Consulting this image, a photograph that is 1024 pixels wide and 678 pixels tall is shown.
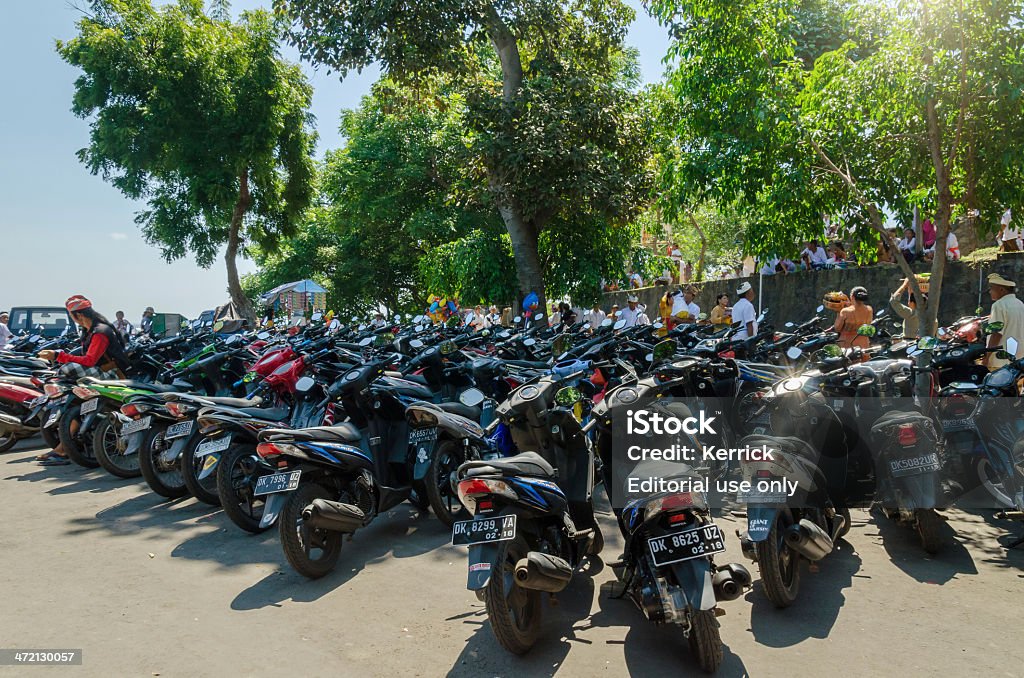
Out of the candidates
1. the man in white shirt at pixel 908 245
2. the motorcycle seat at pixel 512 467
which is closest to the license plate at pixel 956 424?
the motorcycle seat at pixel 512 467

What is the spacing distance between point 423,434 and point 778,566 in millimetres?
2657

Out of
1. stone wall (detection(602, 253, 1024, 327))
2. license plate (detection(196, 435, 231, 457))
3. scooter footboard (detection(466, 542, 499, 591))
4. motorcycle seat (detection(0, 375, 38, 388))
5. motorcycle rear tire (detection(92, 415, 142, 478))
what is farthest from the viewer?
stone wall (detection(602, 253, 1024, 327))

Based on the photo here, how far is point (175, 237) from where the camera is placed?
23266 mm

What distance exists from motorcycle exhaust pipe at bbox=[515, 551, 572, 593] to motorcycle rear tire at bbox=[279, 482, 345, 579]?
168 cm

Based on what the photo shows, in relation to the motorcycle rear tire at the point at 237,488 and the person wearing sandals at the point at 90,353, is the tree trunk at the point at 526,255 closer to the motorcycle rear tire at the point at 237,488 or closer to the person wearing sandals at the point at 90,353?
the person wearing sandals at the point at 90,353

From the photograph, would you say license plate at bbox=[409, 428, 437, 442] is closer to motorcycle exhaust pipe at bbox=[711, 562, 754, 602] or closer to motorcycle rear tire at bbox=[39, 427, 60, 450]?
motorcycle exhaust pipe at bbox=[711, 562, 754, 602]

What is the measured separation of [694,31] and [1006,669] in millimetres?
8868

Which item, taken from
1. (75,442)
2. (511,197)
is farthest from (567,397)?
(511,197)

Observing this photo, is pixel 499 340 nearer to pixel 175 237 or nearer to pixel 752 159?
pixel 752 159

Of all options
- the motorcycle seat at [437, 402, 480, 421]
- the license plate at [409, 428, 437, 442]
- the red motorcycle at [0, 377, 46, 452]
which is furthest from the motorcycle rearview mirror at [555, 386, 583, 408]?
the red motorcycle at [0, 377, 46, 452]

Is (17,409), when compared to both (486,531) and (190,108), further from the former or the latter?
(190,108)

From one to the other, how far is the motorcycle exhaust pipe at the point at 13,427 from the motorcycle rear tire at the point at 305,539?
6.31 m

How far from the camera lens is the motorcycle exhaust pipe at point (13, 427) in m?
8.52

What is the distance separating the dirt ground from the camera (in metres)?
3.25
